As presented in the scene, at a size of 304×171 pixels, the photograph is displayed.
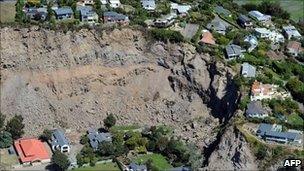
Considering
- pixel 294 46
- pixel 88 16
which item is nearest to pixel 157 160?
pixel 88 16

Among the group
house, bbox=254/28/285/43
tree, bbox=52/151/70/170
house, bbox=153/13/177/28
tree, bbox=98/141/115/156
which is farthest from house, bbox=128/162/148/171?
house, bbox=254/28/285/43

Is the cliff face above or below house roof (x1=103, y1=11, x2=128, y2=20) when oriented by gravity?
below

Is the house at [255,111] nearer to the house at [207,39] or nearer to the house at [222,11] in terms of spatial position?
the house at [207,39]

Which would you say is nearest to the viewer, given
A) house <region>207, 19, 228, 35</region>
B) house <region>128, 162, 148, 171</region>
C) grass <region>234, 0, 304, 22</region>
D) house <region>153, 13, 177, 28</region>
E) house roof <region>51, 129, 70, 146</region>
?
house <region>128, 162, 148, 171</region>

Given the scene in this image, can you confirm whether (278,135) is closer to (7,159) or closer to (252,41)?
(252,41)

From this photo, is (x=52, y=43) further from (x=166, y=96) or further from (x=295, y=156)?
(x=295, y=156)

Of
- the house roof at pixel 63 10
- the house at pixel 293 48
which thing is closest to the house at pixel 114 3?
the house roof at pixel 63 10

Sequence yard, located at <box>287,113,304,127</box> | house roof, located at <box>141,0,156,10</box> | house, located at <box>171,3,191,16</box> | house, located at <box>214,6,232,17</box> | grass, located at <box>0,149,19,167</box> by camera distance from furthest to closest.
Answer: house, located at <box>214,6,232,17</box>
house roof, located at <box>141,0,156,10</box>
house, located at <box>171,3,191,16</box>
grass, located at <box>0,149,19,167</box>
yard, located at <box>287,113,304,127</box>

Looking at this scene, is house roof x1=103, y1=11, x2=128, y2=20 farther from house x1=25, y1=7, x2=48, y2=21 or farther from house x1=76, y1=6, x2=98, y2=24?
house x1=25, y1=7, x2=48, y2=21
